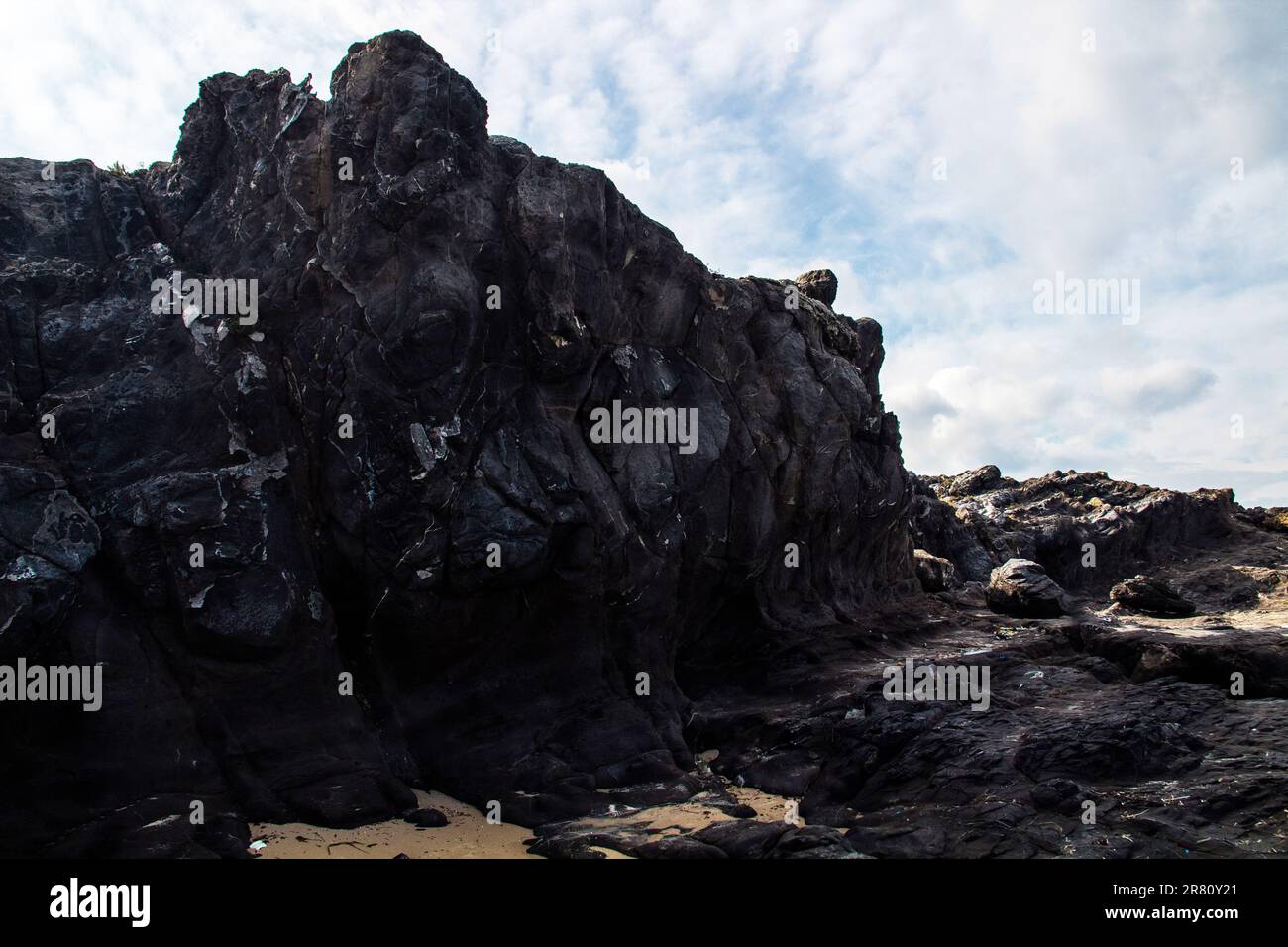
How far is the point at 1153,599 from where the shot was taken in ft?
105

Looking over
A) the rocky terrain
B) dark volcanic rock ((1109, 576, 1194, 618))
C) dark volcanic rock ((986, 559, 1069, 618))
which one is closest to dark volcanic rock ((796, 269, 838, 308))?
the rocky terrain

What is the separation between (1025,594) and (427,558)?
21707 mm

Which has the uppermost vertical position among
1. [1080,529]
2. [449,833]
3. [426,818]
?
[1080,529]

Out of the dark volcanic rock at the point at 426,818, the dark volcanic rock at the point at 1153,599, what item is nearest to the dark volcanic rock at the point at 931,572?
the dark volcanic rock at the point at 1153,599

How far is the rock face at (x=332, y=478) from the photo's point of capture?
14773mm

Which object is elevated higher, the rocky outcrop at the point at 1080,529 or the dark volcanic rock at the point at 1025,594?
the rocky outcrop at the point at 1080,529

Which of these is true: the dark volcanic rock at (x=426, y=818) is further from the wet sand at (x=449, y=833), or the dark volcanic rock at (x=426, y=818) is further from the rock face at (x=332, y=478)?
the rock face at (x=332, y=478)

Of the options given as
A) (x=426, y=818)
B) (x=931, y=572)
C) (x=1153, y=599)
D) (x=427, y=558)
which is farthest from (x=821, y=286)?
(x=426, y=818)

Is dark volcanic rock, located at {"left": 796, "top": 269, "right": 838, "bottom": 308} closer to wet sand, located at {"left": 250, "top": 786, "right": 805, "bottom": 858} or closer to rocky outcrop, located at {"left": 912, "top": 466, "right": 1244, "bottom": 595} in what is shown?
rocky outcrop, located at {"left": 912, "top": 466, "right": 1244, "bottom": 595}

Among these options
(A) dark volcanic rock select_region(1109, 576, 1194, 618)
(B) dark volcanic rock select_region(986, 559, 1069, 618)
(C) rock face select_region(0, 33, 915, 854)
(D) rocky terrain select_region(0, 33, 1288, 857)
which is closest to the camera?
(D) rocky terrain select_region(0, 33, 1288, 857)

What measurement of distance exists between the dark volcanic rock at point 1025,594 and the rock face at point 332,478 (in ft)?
47.4

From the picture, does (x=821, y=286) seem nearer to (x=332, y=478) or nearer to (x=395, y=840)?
(x=332, y=478)

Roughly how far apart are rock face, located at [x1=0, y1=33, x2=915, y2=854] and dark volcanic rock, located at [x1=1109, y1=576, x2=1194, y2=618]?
19.5 metres

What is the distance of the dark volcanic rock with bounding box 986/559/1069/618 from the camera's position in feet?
99.0
